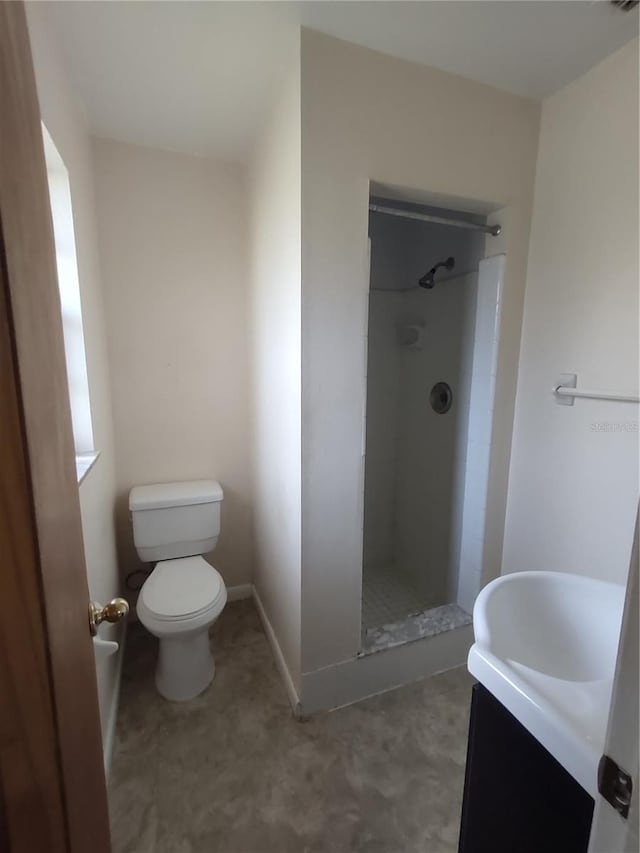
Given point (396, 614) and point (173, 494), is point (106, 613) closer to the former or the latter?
point (173, 494)

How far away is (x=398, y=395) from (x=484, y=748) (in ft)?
6.90

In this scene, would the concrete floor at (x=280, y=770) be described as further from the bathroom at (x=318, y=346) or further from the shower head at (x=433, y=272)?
the shower head at (x=433, y=272)

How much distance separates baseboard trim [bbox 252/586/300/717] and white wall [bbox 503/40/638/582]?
3.76ft

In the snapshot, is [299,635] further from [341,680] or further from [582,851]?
[582,851]

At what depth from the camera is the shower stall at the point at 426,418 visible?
5.90 feet

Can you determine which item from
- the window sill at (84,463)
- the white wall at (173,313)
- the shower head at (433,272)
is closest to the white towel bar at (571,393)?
the shower head at (433,272)

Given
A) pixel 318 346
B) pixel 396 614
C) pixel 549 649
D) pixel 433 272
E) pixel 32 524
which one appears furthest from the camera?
pixel 396 614

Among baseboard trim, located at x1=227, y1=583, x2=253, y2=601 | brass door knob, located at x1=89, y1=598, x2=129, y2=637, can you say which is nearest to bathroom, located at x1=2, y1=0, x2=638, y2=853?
baseboard trim, located at x1=227, y1=583, x2=253, y2=601

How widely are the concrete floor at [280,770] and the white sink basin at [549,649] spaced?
0.73 meters

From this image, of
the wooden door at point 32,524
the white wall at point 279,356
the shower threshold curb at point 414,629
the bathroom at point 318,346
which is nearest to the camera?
the wooden door at point 32,524

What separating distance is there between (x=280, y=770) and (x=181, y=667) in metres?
0.57

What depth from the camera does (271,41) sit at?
126cm

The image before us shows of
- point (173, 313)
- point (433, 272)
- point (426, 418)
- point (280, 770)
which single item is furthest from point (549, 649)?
point (173, 313)

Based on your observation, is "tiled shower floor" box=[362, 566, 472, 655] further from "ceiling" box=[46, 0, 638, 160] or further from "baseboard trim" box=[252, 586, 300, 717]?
"ceiling" box=[46, 0, 638, 160]
